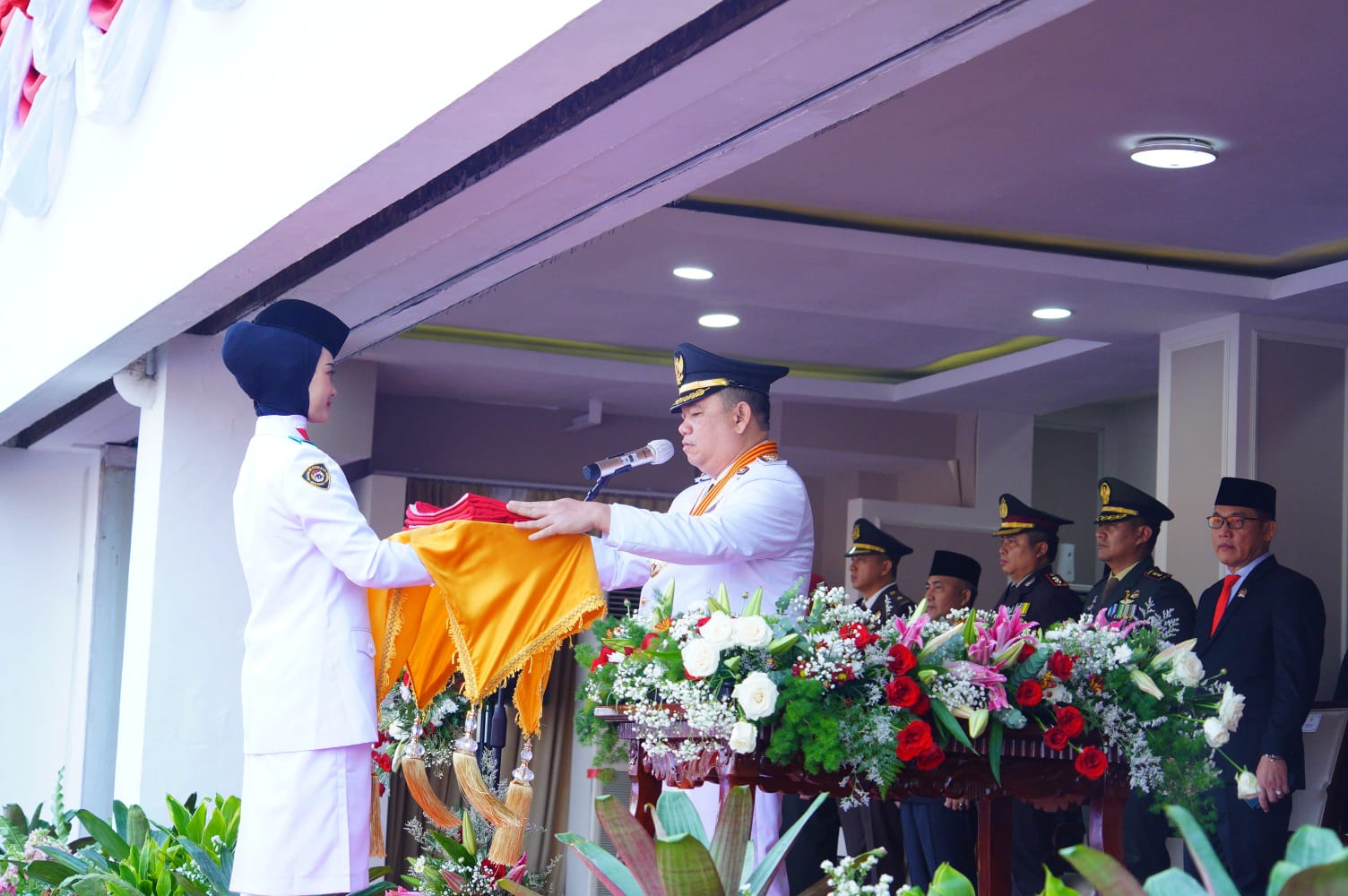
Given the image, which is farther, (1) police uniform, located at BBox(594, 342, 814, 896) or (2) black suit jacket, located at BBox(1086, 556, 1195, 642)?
(2) black suit jacket, located at BBox(1086, 556, 1195, 642)

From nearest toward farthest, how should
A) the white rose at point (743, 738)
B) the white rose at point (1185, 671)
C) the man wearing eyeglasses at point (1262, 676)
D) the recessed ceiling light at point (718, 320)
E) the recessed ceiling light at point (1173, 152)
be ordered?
the white rose at point (743, 738) < the white rose at point (1185, 671) < the recessed ceiling light at point (1173, 152) < the man wearing eyeglasses at point (1262, 676) < the recessed ceiling light at point (718, 320)

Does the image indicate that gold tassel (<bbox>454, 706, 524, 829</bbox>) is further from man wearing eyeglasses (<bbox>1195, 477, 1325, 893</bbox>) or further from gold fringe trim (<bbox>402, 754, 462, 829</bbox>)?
man wearing eyeglasses (<bbox>1195, 477, 1325, 893</bbox>)

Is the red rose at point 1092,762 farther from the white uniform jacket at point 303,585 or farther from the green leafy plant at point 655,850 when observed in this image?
the white uniform jacket at point 303,585

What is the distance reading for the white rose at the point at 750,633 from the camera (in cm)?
279

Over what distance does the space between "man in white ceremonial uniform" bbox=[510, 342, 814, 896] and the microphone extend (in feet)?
0.32

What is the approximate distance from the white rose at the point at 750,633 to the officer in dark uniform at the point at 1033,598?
9.62 ft

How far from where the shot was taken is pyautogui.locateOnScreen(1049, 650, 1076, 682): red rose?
9.55 ft

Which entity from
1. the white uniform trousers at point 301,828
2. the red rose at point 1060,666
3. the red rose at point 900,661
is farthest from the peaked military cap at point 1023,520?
the white uniform trousers at point 301,828

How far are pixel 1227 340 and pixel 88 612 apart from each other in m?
6.19

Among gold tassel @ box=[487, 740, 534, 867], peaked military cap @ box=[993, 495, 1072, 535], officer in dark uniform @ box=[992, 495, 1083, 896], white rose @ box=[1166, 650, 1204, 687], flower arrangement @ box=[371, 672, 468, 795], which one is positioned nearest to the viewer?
white rose @ box=[1166, 650, 1204, 687]

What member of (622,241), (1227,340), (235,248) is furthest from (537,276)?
(1227,340)

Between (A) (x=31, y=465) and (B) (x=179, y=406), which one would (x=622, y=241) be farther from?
(A) (x=31, y=465)

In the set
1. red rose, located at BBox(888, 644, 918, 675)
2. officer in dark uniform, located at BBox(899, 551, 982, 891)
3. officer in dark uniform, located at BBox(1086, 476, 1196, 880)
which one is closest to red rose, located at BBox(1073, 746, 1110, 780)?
red rose, located at BBox(888, 644, 918, 675)

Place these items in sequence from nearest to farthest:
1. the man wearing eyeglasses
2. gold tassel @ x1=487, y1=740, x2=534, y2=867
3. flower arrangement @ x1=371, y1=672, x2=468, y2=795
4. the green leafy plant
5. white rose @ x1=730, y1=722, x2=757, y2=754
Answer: the green leafy plant
white rose @ x1=730, y1=722, x2=757, y2=754
gold tassel @ x1=487, y1=740, x2=534, y2=867
flower arrangement @ x1=371, y1=672, x2=468, y2=795
the man wearing eyeglasses
